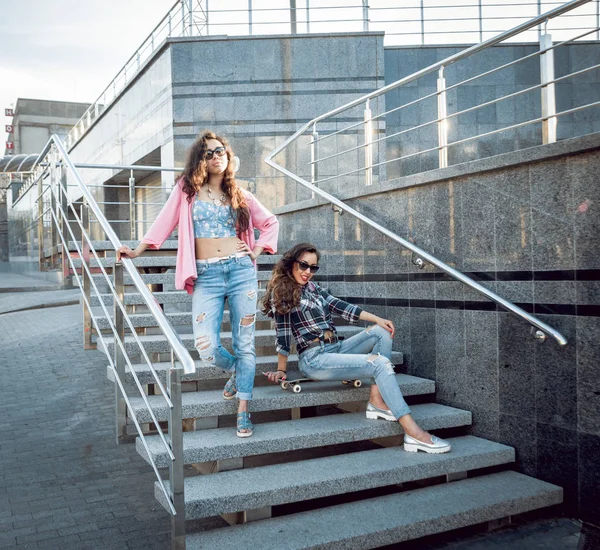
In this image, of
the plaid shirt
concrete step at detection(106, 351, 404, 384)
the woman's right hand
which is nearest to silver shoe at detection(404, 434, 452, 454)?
the plaid shirt

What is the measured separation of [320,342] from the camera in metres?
4.85

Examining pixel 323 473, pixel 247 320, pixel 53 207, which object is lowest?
pixel 323 473

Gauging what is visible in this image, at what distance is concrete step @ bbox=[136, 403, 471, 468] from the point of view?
4.00 m

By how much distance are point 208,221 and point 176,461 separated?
1.60 metres

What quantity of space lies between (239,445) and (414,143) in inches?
356

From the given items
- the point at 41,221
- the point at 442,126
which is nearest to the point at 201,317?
the point at 442,126

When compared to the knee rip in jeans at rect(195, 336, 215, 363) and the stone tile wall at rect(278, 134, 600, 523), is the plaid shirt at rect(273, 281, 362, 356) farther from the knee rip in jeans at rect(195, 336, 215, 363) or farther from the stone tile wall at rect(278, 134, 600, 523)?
the stone tile wall at rect(278, 134, 600, 523)

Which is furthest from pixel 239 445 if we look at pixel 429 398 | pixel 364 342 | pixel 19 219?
pixel 19 219

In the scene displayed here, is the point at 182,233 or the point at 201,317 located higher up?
the point at 182,233

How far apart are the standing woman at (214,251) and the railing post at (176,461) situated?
2.58ft

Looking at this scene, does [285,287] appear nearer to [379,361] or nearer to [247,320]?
[247,320]

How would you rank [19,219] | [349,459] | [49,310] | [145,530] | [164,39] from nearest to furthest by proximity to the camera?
1. [145,530]
2. [349,459]
3. [49,310]
4. [164,39]
5. [19,219]

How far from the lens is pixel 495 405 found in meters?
4.85

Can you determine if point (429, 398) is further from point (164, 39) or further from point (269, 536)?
point (164, 39)
